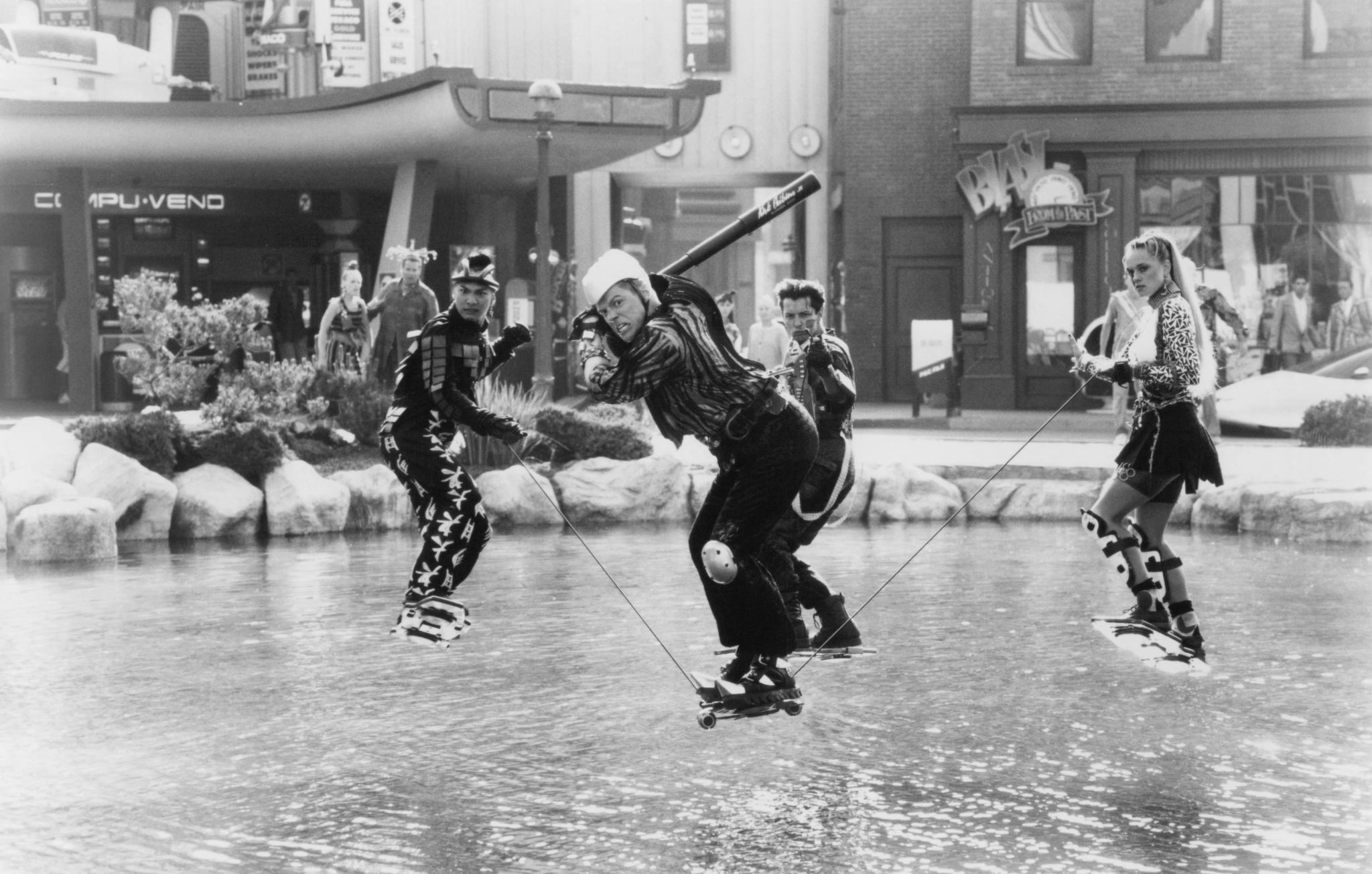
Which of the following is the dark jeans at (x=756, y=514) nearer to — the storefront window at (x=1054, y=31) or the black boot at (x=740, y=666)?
the black boot at (x=740, y=666)

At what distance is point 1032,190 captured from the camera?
27.1 metres

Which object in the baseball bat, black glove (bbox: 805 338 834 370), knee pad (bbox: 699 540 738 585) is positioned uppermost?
the baseball bat

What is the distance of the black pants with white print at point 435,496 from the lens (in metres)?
9.11

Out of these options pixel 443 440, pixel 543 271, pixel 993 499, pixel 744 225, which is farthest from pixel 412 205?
pixel 744 225

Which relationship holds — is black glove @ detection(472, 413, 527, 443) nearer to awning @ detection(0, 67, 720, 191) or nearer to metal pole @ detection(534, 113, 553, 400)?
metal pole @ detection(534, 113, 553, 400)

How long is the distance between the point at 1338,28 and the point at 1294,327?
4769 mm

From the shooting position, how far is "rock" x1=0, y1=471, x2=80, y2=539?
1441cm

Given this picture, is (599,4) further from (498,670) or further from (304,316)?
(498,670)

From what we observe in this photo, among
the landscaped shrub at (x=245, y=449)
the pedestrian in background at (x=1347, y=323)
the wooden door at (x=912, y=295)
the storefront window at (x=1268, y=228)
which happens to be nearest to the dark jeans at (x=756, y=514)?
the landscaped shrub at (x=245, y=449)

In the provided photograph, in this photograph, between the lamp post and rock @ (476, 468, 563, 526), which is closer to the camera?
rock @ (476, 468, 563, 526)

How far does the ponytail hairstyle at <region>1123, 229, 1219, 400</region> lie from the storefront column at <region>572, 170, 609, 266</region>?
23.8 metres

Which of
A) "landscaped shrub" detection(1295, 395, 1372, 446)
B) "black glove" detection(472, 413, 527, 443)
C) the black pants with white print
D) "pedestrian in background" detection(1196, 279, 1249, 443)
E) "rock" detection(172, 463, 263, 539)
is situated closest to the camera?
"black glove" detection(472, 413, 527, 443)

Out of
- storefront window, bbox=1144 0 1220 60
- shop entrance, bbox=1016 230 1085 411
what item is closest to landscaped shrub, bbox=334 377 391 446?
shop entrance, bbox=1016 230 1085 411

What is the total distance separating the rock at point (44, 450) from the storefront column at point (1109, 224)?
16.6 meters
